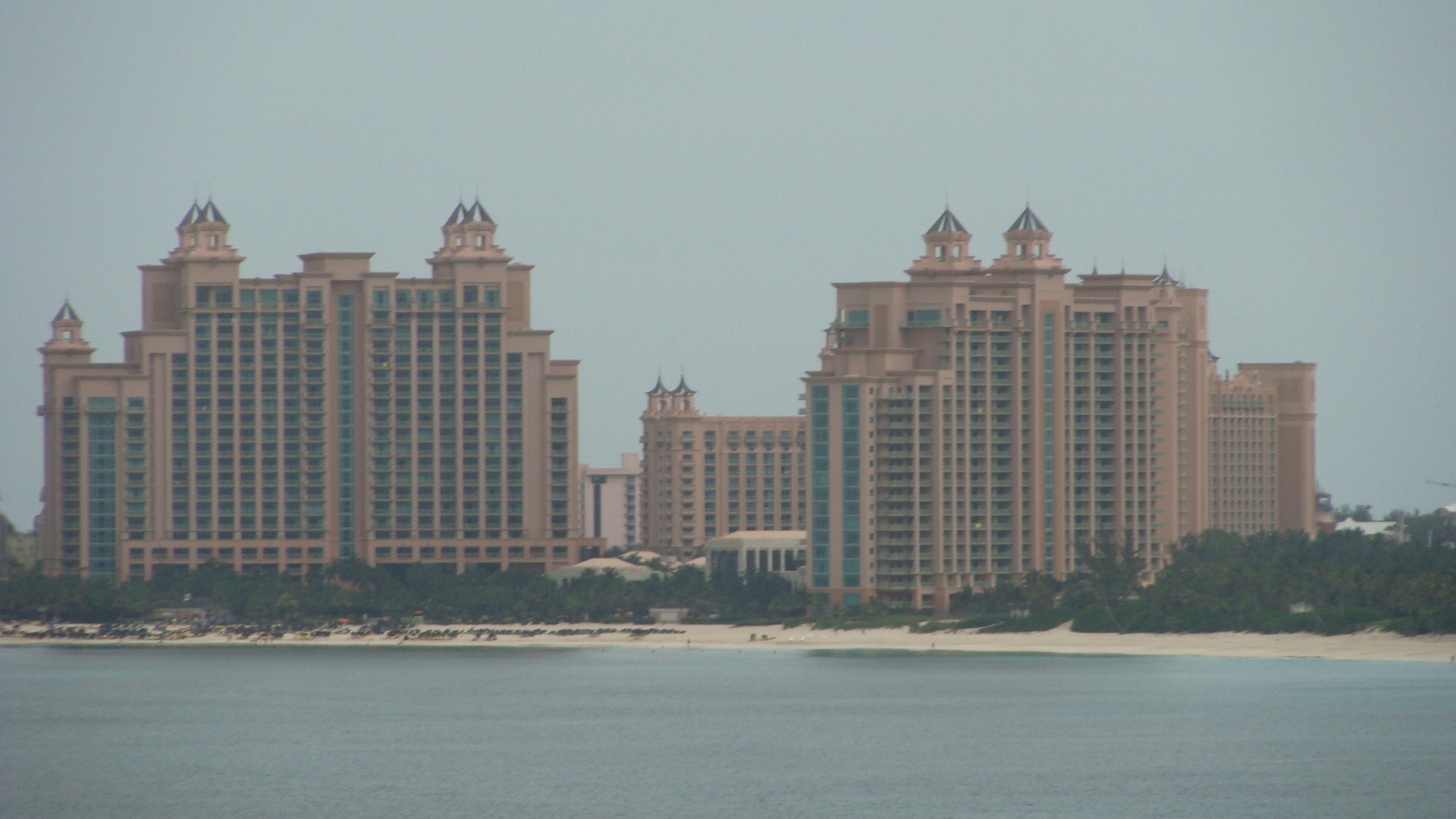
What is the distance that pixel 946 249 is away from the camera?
182500 mm

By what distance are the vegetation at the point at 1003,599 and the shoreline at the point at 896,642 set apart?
1057mm

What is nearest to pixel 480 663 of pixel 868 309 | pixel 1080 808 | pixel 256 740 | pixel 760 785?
pixel 868 309

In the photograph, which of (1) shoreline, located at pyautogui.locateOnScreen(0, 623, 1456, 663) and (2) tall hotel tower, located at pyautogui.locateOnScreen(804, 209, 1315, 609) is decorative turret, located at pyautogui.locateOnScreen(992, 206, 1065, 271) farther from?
(1) shoreline, located at pyautogui.locateOnScreen(0, 623, 1456, 663)

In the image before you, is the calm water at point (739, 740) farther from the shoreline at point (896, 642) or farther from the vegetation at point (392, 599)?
the vegetation at point (392, 599)

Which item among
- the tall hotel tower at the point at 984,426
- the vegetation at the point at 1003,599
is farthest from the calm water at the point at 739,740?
the tall hotel tower at the point at 984,426

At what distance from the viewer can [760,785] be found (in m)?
107

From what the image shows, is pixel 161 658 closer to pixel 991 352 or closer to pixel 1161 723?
pixel 991 352

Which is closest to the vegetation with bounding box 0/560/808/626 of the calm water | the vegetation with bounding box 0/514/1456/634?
the vegetation with bounding box 0/514/1456/634

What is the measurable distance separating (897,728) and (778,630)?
57750mm

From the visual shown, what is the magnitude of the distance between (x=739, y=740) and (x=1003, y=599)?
2212 inches

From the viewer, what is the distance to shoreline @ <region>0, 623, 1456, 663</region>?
6152 inches

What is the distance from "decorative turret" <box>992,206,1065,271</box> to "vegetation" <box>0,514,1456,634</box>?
67.4 ft

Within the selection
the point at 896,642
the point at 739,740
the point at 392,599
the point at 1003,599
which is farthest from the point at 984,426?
the point at 739,740

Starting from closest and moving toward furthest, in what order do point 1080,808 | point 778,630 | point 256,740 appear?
point 1080,808
point 256,740
point 778,630
